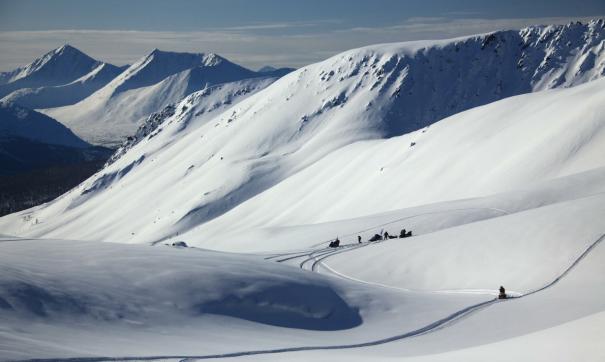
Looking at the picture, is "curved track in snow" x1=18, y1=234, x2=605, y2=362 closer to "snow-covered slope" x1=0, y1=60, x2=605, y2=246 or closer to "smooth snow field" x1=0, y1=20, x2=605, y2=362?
"smooth snow field" x1=0, y1=20, x2=605, y2=362

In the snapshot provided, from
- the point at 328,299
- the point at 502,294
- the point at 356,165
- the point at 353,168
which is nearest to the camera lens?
the point at 502,294

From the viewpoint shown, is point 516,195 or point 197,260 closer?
point 197,260

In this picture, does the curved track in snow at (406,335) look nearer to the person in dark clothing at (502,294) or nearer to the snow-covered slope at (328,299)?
the snow-covered slope at (328,299)

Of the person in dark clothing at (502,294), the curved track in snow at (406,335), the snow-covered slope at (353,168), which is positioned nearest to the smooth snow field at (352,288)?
the curved track in snow at (406,335)

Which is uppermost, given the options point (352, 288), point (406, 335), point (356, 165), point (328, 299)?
point (356, 165)

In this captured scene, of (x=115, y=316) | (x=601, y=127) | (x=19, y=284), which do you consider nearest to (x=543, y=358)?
(x=115, y=316)

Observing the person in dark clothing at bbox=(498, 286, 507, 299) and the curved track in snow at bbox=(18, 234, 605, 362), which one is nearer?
the curved track in snow at bbox=(18, 234, 605, 362)

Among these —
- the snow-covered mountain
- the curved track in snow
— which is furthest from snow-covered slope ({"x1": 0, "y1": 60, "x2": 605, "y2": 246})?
the curved track in snow

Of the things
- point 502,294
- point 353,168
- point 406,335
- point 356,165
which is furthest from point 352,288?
point 356,165

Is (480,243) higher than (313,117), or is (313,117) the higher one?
(313,117)

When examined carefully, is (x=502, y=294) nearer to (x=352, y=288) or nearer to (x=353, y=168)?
(x=352, y=288)

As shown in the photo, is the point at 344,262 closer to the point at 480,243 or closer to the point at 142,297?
the point at 480,243
